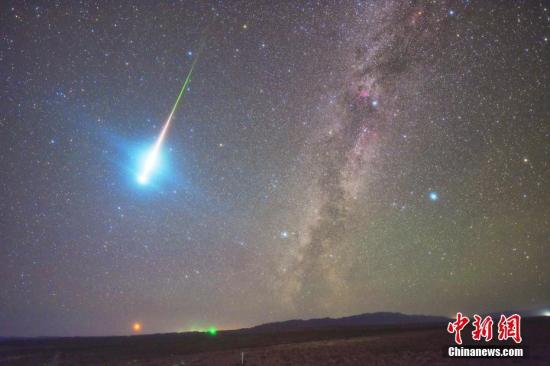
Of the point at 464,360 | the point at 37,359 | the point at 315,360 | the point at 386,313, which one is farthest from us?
the point at 386,313

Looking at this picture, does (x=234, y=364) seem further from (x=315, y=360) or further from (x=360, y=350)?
(x=360, y=350)

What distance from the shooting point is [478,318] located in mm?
19719

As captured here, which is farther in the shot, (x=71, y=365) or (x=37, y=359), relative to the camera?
(x=37, y=359)

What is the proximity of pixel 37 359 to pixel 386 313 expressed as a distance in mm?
158835

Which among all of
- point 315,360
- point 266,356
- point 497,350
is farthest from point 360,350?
point 497,350

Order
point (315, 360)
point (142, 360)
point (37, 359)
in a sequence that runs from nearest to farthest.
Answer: point (315, 360) → point (142, 360) → point (37, 359)

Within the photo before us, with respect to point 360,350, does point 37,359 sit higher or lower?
lower

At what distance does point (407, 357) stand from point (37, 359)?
94.7 ft

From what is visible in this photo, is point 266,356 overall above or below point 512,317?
below

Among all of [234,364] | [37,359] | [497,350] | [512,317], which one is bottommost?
[37,359]

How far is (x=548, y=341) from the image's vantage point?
20781mm

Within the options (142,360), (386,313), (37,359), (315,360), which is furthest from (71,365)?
(386,313)

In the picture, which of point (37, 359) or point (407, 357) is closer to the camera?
point (407, 357)

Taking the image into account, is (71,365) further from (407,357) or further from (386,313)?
(386,313)
